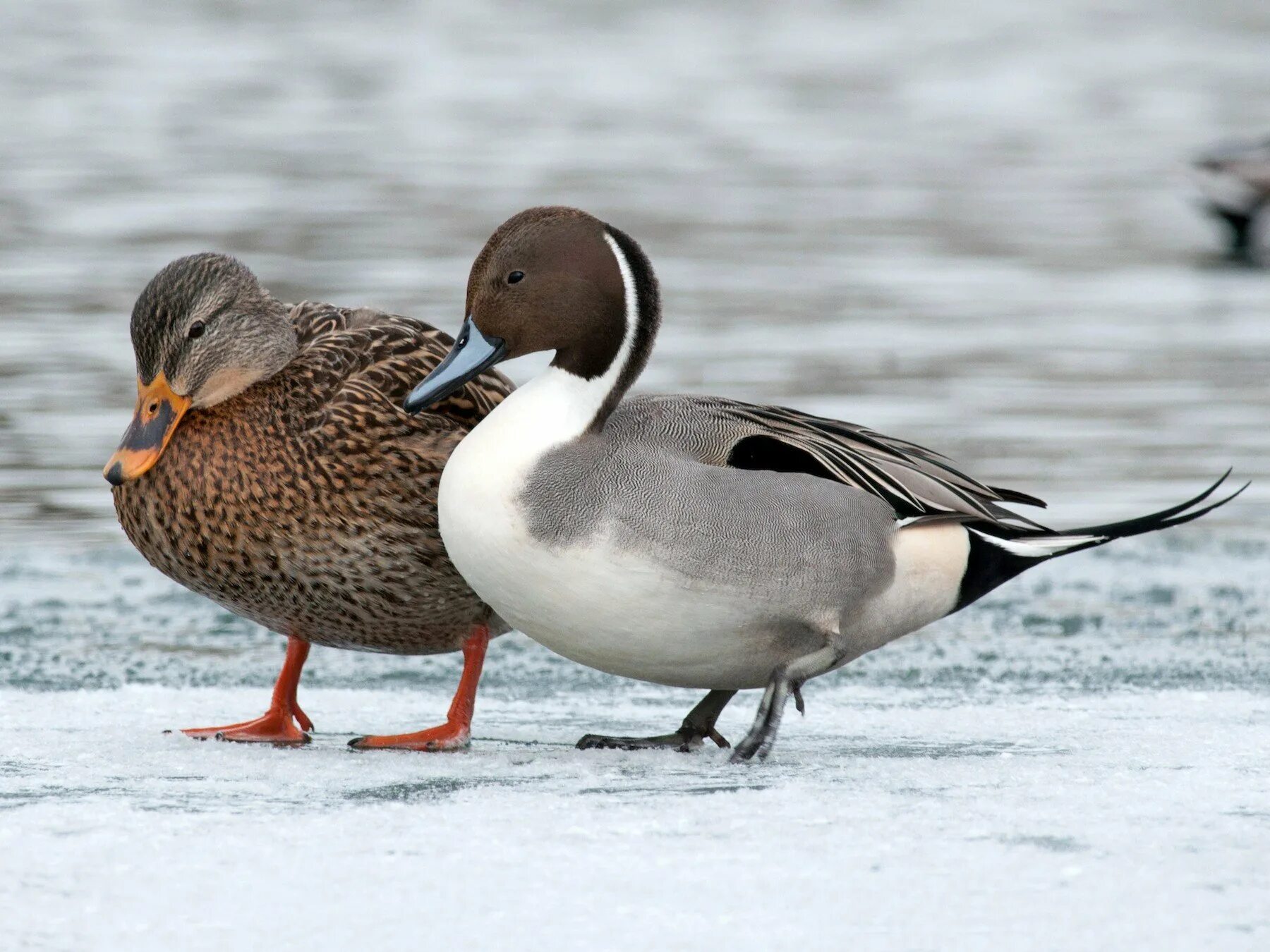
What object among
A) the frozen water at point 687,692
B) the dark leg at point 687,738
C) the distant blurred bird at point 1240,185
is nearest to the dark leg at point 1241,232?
the distant blurred bird at point 1240,185

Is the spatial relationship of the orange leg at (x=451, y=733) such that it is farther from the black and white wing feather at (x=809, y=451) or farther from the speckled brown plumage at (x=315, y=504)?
the black and white wing feather at (x=809, y=451)

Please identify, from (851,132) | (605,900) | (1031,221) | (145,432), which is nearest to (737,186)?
(1031,221)

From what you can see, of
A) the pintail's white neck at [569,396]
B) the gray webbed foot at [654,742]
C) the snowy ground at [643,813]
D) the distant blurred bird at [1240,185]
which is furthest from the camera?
the distant blurred bird at [1240,185]

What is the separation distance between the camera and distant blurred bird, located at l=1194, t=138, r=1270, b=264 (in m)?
13.5

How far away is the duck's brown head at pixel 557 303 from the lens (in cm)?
387

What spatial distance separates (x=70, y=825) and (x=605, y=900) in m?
0.91

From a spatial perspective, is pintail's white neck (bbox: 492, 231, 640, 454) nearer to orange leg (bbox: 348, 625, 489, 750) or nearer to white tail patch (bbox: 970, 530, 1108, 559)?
orange leg (bbox: 348, 625, 489, 750)

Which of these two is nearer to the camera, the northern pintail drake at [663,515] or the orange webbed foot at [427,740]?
the northern pintail drake at [663,515]

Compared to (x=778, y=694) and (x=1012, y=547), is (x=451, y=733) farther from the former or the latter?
(x=1012, y=547)

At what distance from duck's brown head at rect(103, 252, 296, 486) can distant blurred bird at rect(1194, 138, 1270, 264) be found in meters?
10.6

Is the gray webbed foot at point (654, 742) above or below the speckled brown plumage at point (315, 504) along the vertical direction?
below

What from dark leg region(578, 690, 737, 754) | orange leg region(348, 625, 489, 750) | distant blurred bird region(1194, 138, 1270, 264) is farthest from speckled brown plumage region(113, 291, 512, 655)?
distant blurred bird region(1194, 138, 1270, 264)

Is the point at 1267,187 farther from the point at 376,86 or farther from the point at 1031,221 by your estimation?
the point at 376,86

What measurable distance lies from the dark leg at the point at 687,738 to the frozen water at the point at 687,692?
9 cm
